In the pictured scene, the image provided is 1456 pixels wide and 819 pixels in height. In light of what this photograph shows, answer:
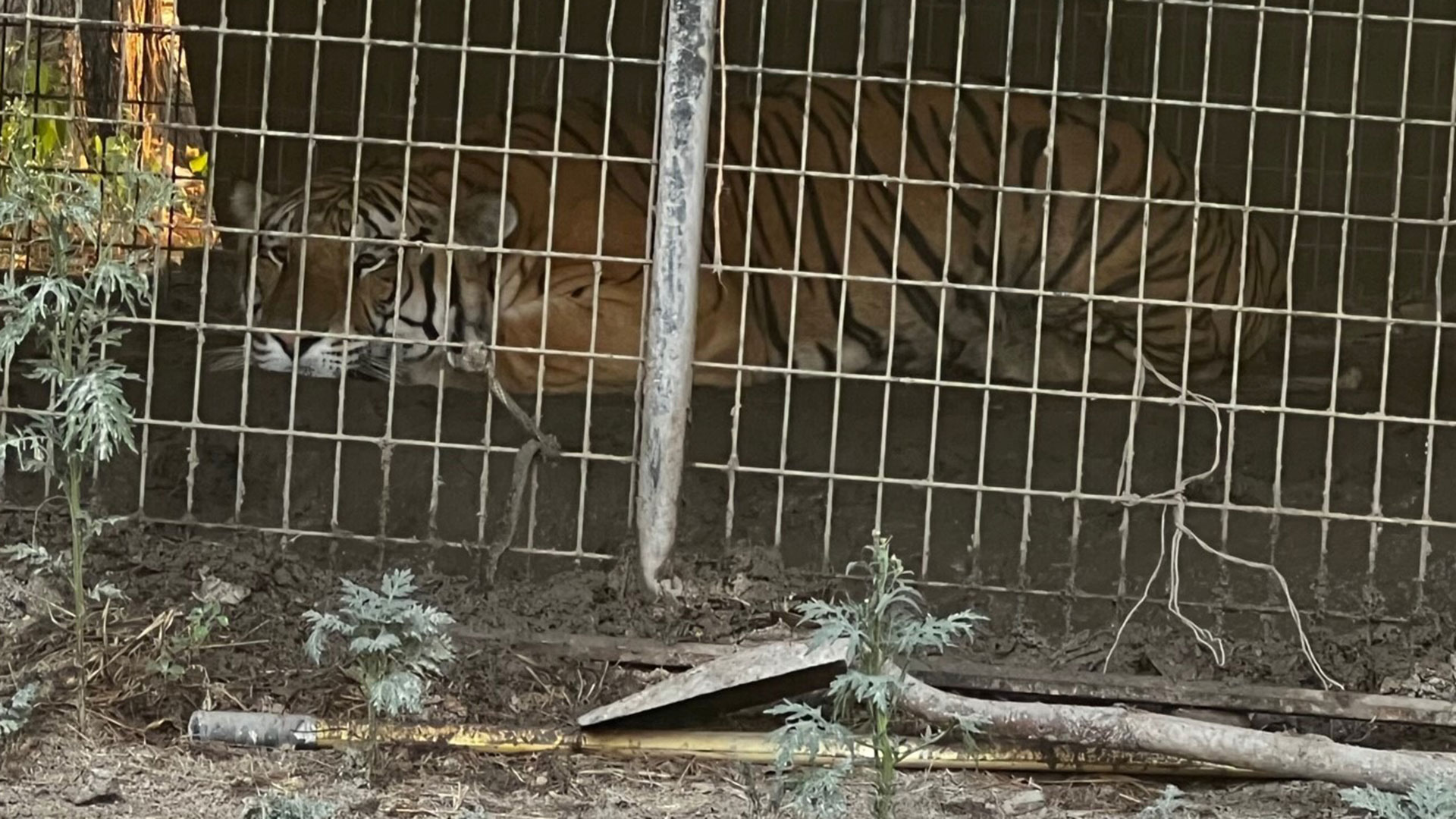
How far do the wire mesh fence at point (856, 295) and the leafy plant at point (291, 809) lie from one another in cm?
97

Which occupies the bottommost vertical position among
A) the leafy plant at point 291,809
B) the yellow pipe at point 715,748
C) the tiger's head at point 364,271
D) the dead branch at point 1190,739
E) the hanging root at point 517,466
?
the leafy plant at point 291,809

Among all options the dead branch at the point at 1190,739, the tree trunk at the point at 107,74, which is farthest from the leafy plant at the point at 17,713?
the dead branch at the point at 1190,739

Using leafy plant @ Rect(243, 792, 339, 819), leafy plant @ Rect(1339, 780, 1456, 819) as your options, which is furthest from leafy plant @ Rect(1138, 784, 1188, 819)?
leafy plant @ Rect(243, 792, 339, 819)

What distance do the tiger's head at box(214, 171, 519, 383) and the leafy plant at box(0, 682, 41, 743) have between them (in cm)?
189

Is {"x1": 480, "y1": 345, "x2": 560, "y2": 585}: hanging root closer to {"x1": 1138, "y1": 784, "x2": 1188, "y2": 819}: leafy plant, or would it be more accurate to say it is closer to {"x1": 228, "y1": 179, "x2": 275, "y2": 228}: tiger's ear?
{"x1": 1138, "y1": 784, "x2": 1188, "y2": 819}: leafy plant

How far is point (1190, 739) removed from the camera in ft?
8.90

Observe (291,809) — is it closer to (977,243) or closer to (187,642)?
(187,642)

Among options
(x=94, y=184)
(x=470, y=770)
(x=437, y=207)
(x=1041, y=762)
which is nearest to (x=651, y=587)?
(x=470, y=770)

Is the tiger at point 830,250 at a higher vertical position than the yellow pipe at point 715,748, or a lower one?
higher

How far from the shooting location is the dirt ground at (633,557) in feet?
9.15

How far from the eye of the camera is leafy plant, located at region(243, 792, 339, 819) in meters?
2.40

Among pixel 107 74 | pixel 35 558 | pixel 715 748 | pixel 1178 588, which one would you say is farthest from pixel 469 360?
pixel 1178 588

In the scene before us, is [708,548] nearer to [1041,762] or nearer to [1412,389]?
[1041,762]

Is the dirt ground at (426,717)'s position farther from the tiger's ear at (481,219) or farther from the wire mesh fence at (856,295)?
the tiger's ear at (481,219)
